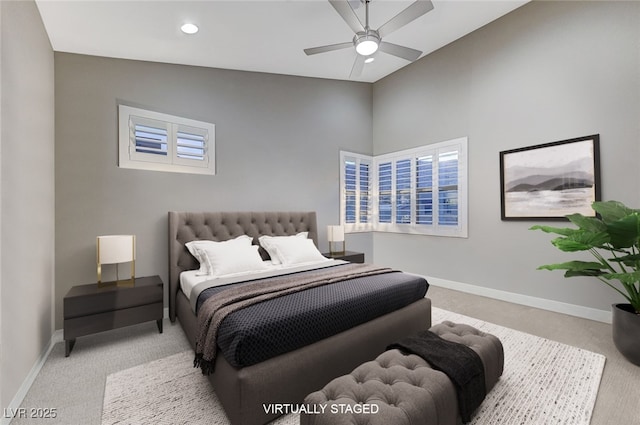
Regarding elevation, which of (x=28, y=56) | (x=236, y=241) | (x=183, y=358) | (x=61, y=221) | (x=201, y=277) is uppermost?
(x=28, y=56)

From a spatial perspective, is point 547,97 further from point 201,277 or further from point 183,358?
point 183,358

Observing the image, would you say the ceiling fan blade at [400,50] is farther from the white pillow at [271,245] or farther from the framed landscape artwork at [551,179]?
the white pillow at [271,245]

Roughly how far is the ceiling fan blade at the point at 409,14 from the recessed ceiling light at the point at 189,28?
1831 mm

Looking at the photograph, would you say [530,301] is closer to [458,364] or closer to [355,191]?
[458,364]

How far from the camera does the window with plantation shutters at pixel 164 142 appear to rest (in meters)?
3.13

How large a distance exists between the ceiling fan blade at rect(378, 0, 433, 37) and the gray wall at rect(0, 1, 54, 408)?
2733 millimetres

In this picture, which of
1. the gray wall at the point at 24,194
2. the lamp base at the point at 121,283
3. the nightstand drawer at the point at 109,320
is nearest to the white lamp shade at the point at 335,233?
the nightstand drawer at the point at 109,320

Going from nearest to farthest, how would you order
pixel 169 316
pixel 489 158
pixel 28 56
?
pixel 28 56 < pixel 169 316 < pixel 489 158

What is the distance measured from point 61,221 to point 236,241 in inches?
67.2

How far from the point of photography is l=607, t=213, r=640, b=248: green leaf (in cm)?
213

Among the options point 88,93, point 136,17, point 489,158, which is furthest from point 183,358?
point 489,158

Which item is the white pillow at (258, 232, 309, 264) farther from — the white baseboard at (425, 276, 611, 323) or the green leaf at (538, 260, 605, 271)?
the green leaf at (538, 260, 605, 271)

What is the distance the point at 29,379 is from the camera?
79.4 inches

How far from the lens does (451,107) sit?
4.37 meters
